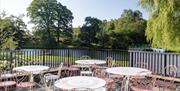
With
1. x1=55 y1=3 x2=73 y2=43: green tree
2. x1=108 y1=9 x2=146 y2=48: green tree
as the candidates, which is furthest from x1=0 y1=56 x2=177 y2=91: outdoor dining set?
x1=55 y1=3 x2=73 y2=43: green tree

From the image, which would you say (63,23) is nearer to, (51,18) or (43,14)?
(51,18)

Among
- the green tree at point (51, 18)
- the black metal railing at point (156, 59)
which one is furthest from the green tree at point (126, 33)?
the black metal railing at point (156, 59)

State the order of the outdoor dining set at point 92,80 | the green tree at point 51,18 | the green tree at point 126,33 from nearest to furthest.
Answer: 1. the outdoor dining set at point 92,80
2. the green tree at point 126,33
3. the green tree at point 51,18

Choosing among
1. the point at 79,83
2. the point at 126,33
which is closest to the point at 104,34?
the point at 126,33

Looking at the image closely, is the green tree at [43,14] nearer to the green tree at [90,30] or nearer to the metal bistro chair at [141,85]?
the green tree at [90,30]

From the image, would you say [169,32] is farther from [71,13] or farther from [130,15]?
[130,15]

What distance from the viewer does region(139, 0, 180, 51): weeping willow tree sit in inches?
284

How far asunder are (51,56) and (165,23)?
4.04m

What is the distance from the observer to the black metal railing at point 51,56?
7.54m

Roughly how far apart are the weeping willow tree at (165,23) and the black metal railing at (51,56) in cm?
145

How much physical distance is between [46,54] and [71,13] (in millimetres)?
24542

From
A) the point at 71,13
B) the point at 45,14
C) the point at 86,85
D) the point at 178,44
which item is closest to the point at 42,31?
the point at 45,14

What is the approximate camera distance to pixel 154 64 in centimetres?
764

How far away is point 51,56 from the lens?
8875 mm
